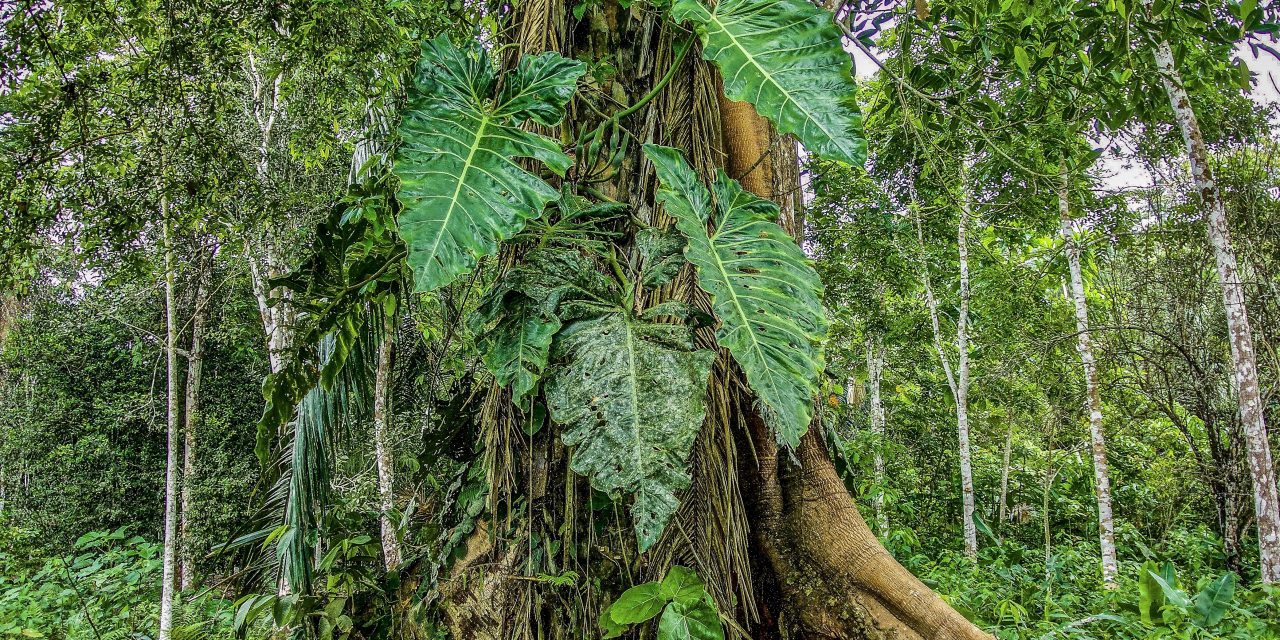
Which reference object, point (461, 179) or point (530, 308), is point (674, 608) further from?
point (461, 179)

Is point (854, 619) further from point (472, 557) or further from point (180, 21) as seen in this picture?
point (180, 21)

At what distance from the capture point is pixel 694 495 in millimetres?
1392

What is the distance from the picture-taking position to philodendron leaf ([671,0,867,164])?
36.3 inches

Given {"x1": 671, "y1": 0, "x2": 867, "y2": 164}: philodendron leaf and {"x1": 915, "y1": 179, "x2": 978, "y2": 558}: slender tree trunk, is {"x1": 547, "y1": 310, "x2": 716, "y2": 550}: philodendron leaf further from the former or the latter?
{"x1": 915, "y1": 179, "x2": 978, "y2": 558}: slender tree trunk

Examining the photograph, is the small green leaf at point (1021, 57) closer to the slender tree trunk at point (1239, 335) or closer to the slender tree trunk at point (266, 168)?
the slender tree trunk at point (1239, 335)

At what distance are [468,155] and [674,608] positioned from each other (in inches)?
35.2

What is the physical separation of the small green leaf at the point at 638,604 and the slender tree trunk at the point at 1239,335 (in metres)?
4.31

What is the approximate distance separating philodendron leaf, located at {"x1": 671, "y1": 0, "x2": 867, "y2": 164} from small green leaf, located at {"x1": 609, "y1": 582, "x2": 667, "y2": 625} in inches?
33.7

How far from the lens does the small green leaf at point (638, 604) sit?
123 cm

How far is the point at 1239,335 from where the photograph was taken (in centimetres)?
397

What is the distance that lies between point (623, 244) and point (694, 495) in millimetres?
577

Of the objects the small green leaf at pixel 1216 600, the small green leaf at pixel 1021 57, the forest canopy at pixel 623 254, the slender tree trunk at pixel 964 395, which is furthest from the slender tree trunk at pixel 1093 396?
the small green leaf at pixel 1021 57

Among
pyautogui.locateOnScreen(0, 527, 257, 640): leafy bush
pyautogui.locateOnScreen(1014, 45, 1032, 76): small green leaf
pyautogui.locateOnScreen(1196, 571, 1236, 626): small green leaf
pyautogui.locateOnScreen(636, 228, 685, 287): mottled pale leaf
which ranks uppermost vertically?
pyautogui.locateOnScreen(1014, 45, 1032, 76): small green leaf

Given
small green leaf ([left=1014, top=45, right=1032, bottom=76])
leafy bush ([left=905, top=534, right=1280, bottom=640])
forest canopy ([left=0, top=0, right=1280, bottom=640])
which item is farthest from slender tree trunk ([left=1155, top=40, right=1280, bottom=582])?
small green leaf ([left=1014, top=45, right=1032, bottom=76])
